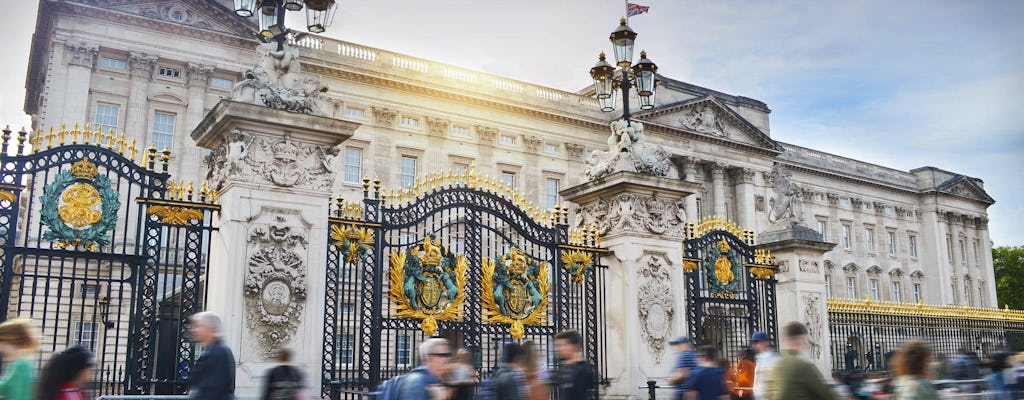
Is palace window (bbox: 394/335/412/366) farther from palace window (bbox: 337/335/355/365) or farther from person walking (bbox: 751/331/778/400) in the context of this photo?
person walking (bbox: 751/331/778/400)

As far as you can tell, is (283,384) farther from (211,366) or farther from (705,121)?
(705,121)

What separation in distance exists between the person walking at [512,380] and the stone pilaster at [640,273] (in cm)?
648

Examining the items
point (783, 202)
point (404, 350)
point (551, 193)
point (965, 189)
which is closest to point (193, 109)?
point (551, 193)

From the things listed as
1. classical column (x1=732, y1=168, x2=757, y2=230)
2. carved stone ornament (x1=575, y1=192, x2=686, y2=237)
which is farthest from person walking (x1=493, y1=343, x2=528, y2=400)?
classical column (x1=732, y1=168, x2=757, y2=230)

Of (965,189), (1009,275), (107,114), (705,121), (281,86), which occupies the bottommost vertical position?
(281,86)

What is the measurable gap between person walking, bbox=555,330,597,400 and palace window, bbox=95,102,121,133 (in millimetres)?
27900

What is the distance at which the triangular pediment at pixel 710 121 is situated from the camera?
Answer: 47.8m

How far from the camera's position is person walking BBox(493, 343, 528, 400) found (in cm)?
664

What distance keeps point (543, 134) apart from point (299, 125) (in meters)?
32.8

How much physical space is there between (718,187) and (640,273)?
3776 cm

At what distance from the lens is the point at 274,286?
9875 mm

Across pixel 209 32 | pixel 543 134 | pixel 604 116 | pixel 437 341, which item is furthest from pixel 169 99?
pixel 437 341

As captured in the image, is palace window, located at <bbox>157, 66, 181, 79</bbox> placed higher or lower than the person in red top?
higher

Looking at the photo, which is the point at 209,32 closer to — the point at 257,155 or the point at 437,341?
the point at 257,155
